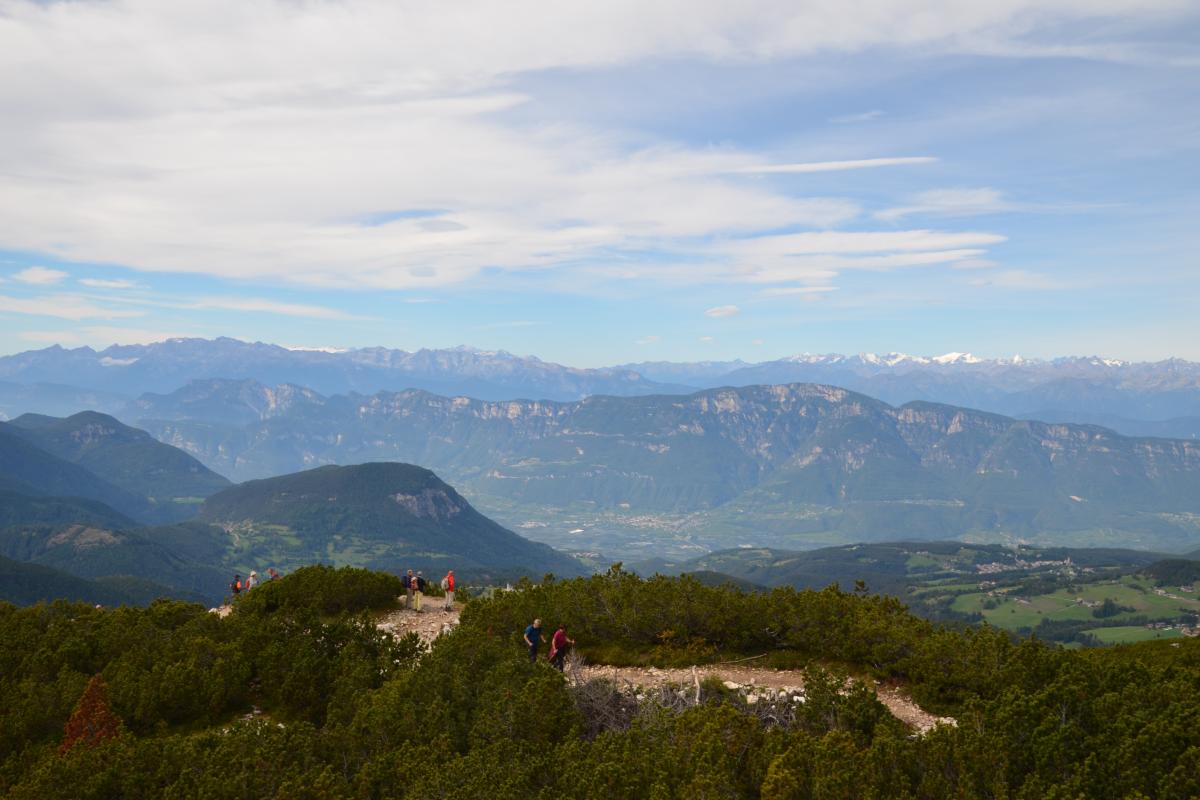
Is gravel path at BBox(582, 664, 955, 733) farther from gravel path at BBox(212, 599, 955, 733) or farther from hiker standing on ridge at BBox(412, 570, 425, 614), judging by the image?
hiker standing on ridge at BBox(412, 570, 425, 614)

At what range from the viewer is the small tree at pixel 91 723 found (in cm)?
2388

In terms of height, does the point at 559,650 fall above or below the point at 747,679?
above

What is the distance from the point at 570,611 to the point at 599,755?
1518cm

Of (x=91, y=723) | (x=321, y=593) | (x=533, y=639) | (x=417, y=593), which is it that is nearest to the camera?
(x=91, y=723)

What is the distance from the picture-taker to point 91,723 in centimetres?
2481

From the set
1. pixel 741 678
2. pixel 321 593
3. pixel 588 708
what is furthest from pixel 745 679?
pixel 321 593

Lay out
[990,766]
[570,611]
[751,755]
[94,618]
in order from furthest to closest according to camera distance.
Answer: [94,618], [570,611], [751,755], [990,766]

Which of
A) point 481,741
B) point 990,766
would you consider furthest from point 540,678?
point 990,766

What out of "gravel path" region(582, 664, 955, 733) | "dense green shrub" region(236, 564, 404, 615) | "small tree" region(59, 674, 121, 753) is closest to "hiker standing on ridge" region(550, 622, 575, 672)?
"gravel path" region(582, 664, 955, 733)

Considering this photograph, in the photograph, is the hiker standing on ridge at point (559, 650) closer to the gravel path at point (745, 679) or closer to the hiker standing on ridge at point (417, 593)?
the gravel path at point (745, 679)

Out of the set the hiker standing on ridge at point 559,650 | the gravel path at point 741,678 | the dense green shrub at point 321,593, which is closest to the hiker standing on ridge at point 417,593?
the dense green shrub at point 321,593

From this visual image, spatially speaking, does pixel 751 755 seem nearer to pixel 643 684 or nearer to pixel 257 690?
pixel 643 684

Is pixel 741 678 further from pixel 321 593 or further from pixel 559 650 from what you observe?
pixel 321 593

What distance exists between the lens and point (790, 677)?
93.2 feet
